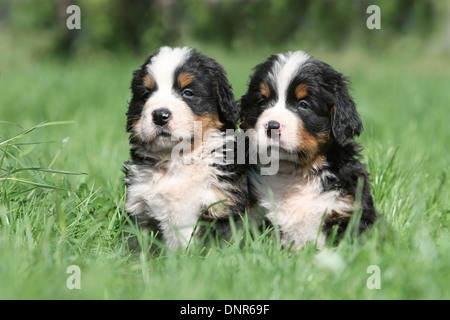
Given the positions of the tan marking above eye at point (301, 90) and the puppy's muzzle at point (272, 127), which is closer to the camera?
Answer: the puppy's muzzle at point (272, 127)

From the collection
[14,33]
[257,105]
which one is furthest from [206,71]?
[14,33]

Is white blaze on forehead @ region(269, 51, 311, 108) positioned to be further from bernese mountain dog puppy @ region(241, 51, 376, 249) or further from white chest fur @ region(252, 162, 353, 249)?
white chest fur @ region(252, 162, 353, 249)

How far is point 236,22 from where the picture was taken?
17438mm

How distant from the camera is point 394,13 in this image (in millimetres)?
17047

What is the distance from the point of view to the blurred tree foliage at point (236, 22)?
15.6 metres

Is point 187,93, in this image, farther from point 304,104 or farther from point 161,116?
point 304,104

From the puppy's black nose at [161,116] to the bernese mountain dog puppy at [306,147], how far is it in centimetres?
56

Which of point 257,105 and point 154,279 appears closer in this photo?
point 154,279

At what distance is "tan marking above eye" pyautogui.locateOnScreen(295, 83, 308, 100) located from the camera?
349 cm

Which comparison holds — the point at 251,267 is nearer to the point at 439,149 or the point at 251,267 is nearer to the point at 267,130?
the point at 267,130

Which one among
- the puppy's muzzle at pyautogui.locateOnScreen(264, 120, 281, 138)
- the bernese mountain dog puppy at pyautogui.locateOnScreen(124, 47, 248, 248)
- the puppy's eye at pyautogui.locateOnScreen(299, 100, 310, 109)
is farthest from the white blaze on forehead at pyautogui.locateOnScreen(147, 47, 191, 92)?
the puppy's eye at pyautogui.locateOnScreen(299, 100, 310, 109)

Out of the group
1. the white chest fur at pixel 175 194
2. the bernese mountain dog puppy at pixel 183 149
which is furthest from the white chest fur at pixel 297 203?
the white chest fur at pixel 175 194

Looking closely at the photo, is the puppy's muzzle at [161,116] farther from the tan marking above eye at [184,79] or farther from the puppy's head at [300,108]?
the puppy's head at [300,108]
